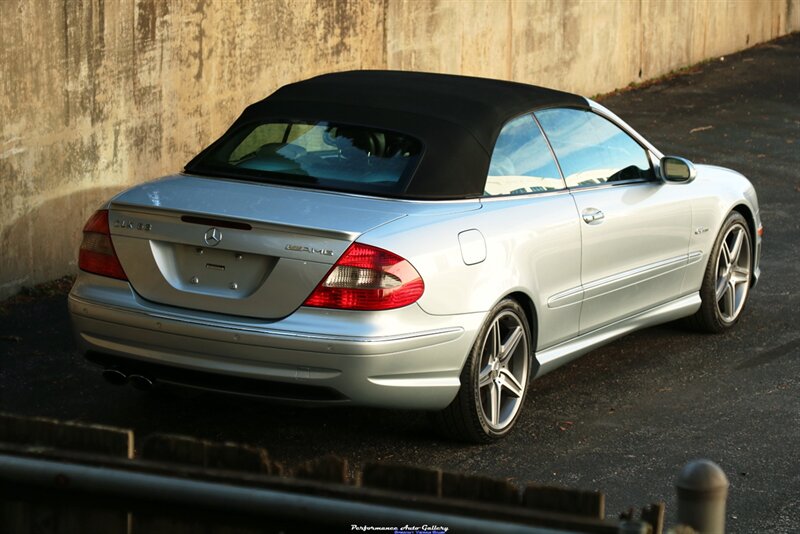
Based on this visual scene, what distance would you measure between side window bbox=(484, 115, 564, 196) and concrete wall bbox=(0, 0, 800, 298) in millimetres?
3554

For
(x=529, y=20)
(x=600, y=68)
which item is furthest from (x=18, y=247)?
(x=600, y=68)

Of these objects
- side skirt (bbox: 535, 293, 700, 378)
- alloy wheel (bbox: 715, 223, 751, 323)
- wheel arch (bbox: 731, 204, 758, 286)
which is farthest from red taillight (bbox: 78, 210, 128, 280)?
wheel arch (bbox: 731, 204, 758, 286)

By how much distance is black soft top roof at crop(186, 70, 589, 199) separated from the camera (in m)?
6.38

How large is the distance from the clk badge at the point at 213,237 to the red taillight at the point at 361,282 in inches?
18.0

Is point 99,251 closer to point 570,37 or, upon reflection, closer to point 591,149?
point 591,149

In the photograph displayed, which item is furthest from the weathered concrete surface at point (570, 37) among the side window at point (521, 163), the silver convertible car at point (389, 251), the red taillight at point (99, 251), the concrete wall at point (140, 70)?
the red taillight at point (99, 251)

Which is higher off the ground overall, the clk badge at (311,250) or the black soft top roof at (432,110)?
the black soft top roof at (432,110)

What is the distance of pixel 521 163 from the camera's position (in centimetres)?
680

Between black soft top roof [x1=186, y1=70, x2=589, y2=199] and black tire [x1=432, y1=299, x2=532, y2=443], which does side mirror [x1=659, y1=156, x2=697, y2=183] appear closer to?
black soft top roof [x1=186, y1=70, x2=589, y2=199]

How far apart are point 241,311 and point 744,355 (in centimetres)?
347

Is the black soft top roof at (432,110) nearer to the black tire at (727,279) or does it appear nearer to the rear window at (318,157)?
the rear window at (318,157)

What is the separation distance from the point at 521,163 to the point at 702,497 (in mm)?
4118

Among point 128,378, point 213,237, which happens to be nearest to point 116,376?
point 128,378

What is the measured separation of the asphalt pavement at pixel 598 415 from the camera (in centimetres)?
600
